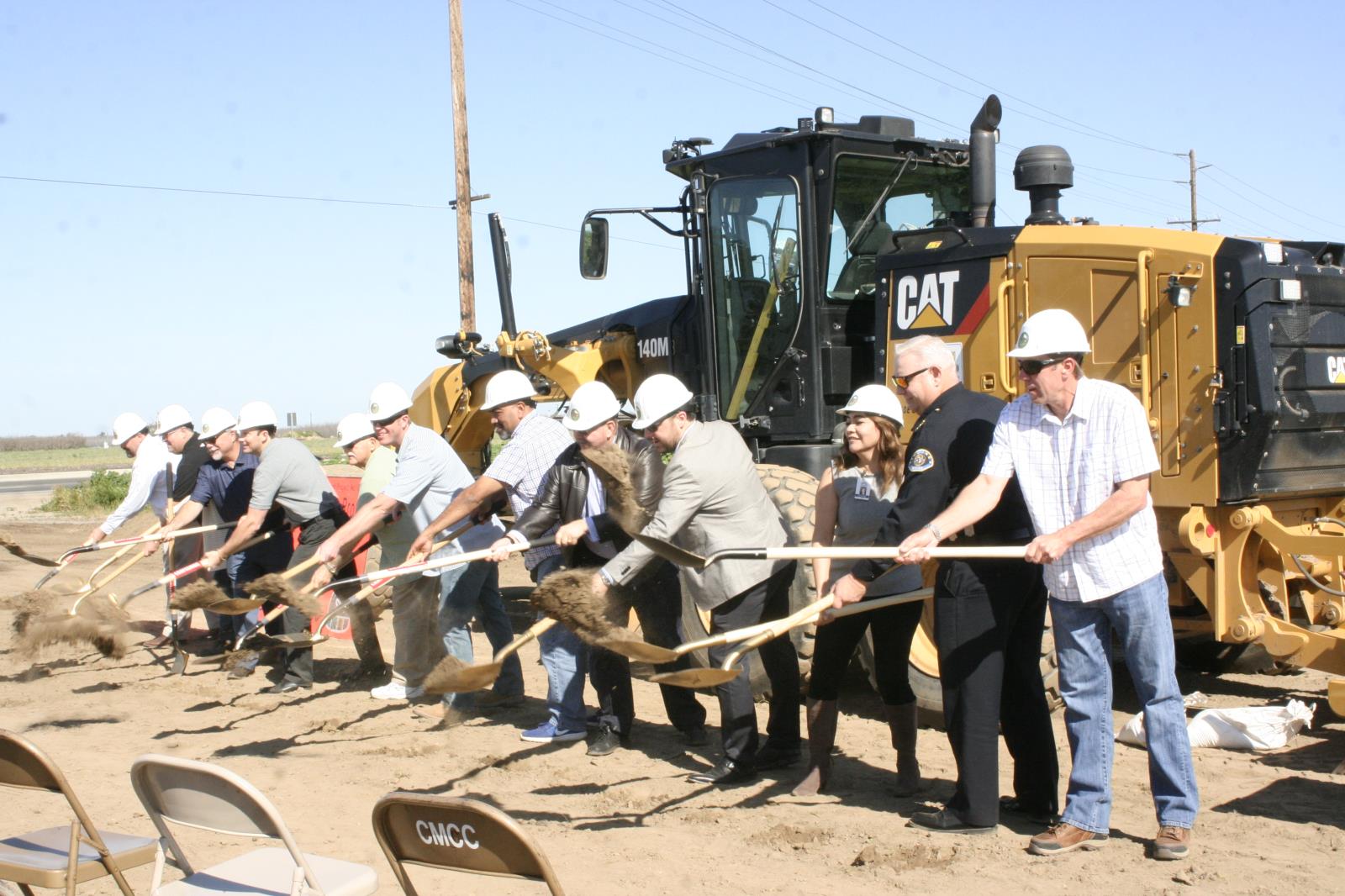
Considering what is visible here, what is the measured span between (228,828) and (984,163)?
19.7 ft

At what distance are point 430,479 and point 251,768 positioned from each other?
1.84m

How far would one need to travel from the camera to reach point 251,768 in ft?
23.1

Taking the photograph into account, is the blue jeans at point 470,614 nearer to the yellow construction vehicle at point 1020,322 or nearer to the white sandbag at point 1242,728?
the yellow construction vehicle at point 1020,322

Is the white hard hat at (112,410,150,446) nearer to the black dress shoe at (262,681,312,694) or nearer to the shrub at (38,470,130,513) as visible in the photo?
the black dress shoe at (262,681,312,694)

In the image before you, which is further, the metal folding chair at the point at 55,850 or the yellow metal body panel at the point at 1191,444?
the yellow metal body panel at the point at 1191,444

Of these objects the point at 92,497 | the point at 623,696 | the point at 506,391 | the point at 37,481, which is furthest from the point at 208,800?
the point at 37,481

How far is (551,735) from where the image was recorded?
7336 millimetres

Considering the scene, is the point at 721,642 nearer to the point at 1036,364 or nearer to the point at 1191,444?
the point at 1036,364

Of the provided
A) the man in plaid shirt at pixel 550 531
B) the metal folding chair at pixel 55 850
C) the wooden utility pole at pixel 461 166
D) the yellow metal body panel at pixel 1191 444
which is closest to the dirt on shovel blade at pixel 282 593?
the man in plaid shirt at pixel 550 531

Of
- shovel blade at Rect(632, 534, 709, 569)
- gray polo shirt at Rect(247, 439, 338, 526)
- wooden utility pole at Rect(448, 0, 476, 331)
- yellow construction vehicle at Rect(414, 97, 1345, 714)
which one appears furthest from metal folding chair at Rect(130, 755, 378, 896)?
wooden utility pole at Rect(448, 0, 476, 331)

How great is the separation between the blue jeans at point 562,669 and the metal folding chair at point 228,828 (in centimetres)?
315

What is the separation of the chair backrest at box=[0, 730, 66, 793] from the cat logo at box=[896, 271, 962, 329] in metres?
5.27

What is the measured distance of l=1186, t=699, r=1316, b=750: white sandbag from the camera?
6.65 meters

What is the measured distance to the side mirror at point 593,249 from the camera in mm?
9055
